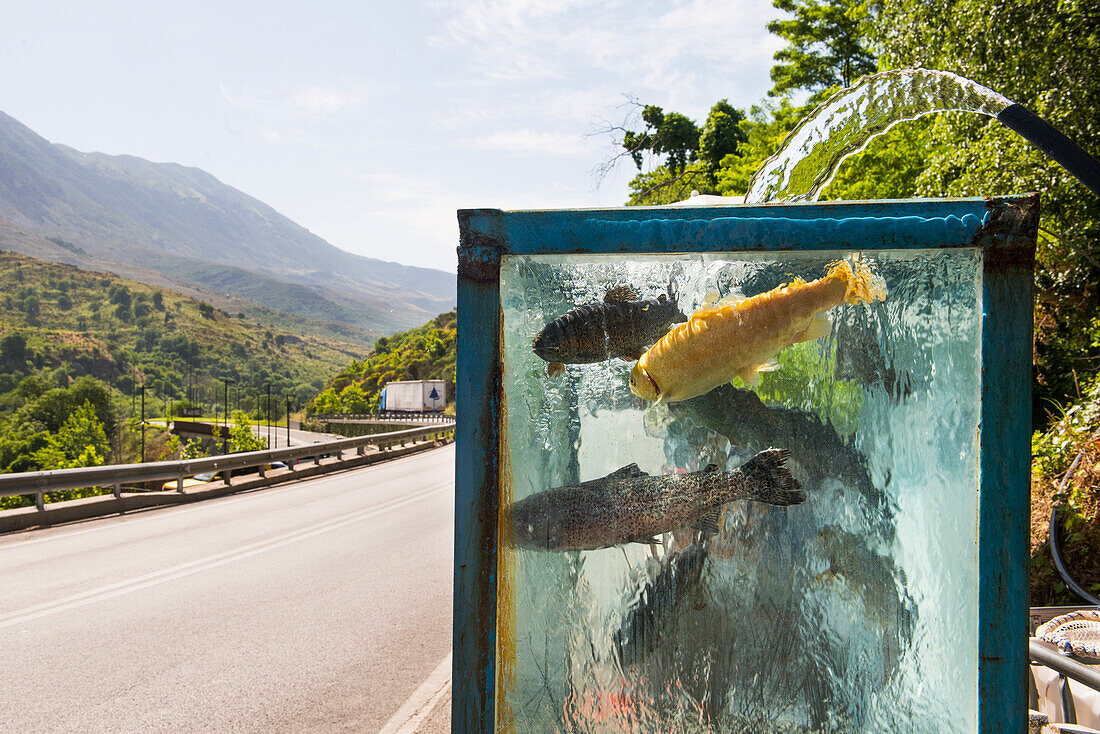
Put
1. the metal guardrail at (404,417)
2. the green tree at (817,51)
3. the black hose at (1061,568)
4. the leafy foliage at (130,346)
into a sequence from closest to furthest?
the black hose at (1061,568), the green tree at (817,51), the metal guardrail at (404,417), the leafy foliage at (130,346)

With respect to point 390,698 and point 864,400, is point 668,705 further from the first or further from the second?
point 390,698

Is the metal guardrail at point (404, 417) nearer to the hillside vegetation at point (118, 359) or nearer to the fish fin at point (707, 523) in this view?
the hillside vegetation at point (118, 359)

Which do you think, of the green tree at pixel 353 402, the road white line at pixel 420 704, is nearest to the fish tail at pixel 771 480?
the road white line at pixel 420 704

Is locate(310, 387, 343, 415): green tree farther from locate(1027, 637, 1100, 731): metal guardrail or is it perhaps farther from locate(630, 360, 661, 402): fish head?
locate(630, 360, 661, 402): fish head

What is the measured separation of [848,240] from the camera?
1.14 m

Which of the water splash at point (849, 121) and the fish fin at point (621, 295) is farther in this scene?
Result: the water splash at point (849, 121)

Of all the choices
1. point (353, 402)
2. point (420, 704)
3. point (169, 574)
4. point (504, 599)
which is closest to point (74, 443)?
point (353, 402)

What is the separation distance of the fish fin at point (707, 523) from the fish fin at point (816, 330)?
1.19ft

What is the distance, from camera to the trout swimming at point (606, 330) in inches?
47.9

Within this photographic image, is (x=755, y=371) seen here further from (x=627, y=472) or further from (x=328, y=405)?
(x=328, y=405)

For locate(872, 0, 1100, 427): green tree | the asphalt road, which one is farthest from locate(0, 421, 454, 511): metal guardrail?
locate(872, 0, 1100, 427): green tree

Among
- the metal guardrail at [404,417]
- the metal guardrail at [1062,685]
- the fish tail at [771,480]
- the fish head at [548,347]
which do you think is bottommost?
the metal guardrail at [404,417]

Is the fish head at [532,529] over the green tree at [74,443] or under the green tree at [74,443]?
over

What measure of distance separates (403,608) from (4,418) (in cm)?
11972
